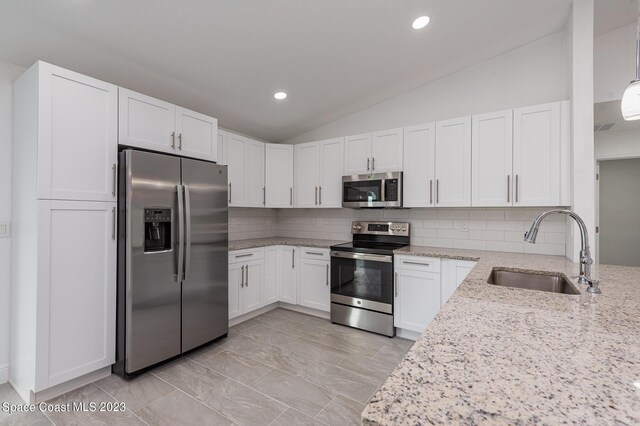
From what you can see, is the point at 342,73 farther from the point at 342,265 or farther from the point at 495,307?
the point at 495,307

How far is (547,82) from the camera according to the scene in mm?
2953

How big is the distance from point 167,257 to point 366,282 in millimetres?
1967

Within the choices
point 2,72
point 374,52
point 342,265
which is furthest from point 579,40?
point 2,72

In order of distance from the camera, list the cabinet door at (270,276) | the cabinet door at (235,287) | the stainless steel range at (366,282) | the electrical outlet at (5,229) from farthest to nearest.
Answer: the cabinet door at (270,276) → the cabinet door at (235,287) → the stainless steel range at (366,282) → the electrical outlet at (5,229)

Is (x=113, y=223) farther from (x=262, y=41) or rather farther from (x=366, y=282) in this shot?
(x=366, y=282)

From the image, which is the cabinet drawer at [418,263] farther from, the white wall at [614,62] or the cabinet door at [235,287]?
the white wall at [614,62]

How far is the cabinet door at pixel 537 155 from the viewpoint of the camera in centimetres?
266

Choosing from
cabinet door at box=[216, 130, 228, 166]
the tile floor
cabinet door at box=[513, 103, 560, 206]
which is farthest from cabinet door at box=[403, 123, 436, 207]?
cabinet door at box=[216, 130, 228, 166]

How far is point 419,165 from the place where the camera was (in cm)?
330

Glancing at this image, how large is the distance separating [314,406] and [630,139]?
5.12m

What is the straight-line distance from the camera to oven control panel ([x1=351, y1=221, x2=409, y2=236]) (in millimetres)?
3602

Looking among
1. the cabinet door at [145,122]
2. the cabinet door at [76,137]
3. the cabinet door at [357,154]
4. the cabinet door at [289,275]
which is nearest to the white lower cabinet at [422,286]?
the cabinet door at [357,154]

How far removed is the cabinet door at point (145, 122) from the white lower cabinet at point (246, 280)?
4.28 ft

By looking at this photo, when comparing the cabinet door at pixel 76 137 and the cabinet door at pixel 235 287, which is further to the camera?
the cabinet door at pixel 235 287
